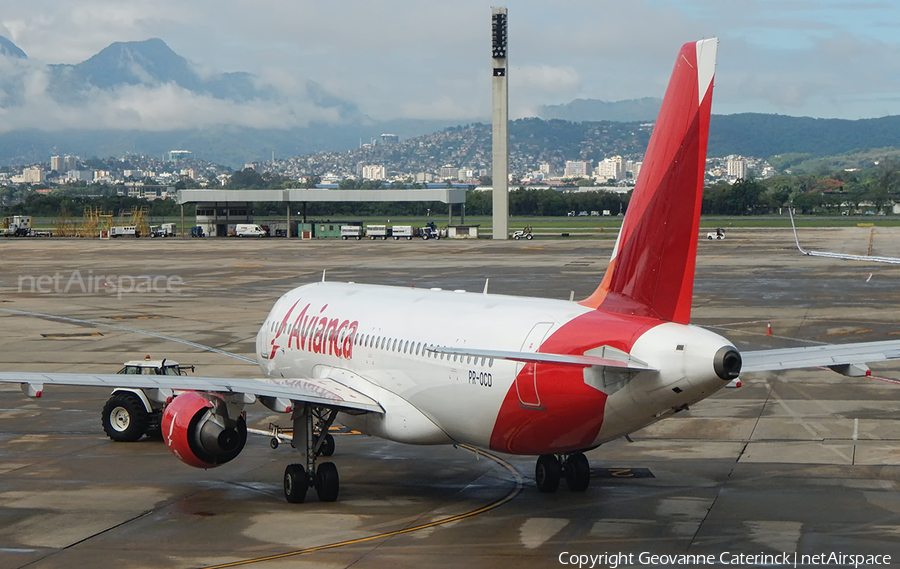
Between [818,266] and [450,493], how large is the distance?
83.4m

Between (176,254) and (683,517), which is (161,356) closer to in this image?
(683,517)

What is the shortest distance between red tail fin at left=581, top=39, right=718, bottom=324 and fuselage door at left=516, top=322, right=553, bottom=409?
155cm

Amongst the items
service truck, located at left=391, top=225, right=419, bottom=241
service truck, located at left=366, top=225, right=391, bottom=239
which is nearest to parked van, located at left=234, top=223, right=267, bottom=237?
service truck, located at left=366, top=225, right=391, bottom=239

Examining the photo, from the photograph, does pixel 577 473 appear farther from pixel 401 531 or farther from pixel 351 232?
pixel 351 232

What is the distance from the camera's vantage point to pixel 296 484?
24078mm

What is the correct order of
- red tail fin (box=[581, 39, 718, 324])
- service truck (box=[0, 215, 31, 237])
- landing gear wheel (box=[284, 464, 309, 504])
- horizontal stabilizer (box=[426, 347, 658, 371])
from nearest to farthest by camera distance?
1. horizontal stabilizer (box=[426, 347, 658, 371])
2. red tail fin (box=[581, 39, 718, 324])
3. landing gear wheel (box=[284, 464, 309, 504])
4. service truck (box=[0, 215, 31, 237])

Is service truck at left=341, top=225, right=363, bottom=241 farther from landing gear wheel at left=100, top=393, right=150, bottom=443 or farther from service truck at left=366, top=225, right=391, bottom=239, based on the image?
landing gear wheel at left=100, top=393, right=150, bottom=443

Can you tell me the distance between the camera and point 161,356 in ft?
155

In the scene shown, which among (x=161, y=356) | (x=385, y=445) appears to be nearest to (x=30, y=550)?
(x=385, y=445)

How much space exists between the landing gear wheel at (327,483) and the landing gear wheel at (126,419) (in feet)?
28.9

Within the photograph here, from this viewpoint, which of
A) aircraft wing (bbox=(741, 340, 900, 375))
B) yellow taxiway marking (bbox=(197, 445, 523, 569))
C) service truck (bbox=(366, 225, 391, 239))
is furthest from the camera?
service truck (bbox=(366, 225, 391, 239))

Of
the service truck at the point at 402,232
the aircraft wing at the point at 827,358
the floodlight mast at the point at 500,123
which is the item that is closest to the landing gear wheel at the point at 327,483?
the aircraft wing at the point at 827,358

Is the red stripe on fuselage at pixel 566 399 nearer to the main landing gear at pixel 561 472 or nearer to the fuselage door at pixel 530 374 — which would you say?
the fuselage door at pixel 530 374

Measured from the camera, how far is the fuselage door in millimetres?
20953
